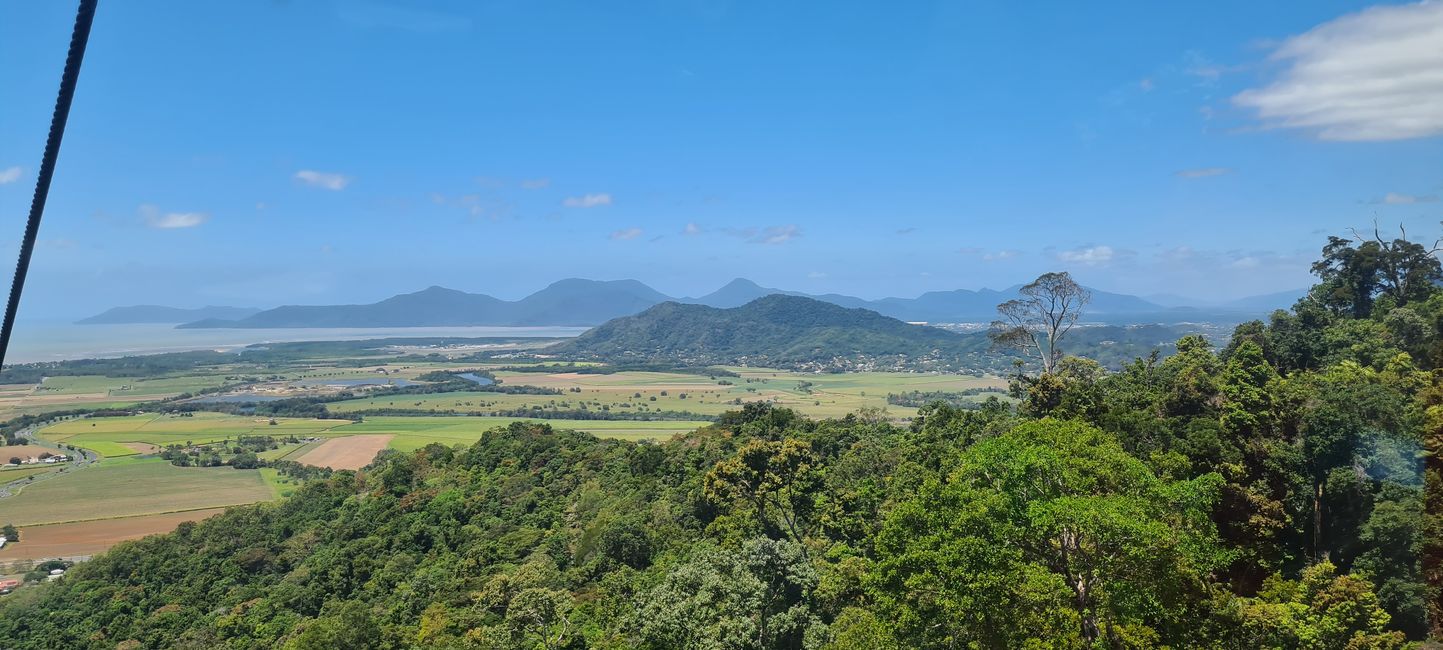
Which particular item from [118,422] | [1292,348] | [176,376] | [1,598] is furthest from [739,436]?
[176,376]

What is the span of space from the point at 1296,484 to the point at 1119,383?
1052cm

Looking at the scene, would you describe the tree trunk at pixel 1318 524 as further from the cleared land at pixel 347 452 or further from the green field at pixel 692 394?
Answer: the cleared land at pixel 347 452

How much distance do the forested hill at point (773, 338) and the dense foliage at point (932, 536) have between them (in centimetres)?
9149

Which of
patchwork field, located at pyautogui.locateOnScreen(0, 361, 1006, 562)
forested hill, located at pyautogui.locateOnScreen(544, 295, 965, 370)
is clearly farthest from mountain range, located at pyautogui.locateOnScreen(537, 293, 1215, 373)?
patchwork field, located at pyautogui.locateOnScreen(0, 361, 1006, 562)

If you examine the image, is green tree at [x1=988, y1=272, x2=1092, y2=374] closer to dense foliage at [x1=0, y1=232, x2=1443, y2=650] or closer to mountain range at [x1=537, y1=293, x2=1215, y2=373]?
dense foliage at [x1=0, y1=232, x2=1443, y2=650]

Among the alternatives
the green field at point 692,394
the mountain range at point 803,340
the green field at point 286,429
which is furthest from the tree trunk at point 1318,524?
the mountain range at point 803,340

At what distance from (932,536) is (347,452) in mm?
55069

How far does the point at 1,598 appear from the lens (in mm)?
28594

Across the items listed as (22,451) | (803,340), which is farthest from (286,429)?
(803,340)

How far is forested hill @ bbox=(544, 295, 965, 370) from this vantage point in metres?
128

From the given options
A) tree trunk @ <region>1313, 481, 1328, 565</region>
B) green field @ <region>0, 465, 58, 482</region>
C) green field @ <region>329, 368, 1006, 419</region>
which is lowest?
green field @ <region>0, 465, 58, 482</region>

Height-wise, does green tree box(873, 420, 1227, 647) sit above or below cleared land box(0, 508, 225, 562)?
above

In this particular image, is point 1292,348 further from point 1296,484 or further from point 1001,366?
point 1001,366

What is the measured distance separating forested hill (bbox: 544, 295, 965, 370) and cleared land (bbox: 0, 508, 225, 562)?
94.6 metres
